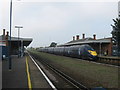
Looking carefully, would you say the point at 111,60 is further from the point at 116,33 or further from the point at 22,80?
the point at 22,80

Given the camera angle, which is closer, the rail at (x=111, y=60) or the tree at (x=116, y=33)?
the rail at (x=111, y=60)

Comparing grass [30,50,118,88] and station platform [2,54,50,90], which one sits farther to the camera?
grass [30,50,118,88]

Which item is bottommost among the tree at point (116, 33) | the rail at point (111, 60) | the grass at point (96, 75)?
the grass at point (96, 75)

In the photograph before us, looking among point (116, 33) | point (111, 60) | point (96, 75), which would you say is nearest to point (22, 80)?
point (96, 75)

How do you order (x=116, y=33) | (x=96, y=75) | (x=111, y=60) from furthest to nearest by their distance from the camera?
1. (x=116, y=33)
2. (x=111, y=60)
3. (x=96, y=75)

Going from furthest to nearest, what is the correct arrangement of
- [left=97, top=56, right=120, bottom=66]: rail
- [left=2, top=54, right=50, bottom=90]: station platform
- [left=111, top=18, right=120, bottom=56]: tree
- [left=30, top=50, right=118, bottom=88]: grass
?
[left=111, top=18, right=120, bottom=56]: tree
[left=97, top=56, right=120, bottom=66]: rail
[left=30, top=50, right=118, bottom=88]: grass
[left=2, top=54, right=50, bottom=90]: station platform

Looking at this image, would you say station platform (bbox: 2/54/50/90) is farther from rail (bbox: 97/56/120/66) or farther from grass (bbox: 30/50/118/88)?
rail (bbox: 97/56/120/66)

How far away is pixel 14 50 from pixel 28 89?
166ft

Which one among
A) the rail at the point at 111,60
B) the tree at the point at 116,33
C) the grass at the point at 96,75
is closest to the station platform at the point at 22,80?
the grass at the point at 96,75

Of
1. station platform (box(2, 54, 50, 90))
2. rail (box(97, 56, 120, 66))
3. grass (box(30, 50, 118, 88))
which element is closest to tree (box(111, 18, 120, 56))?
rail (box(97, 56, 120, 66))

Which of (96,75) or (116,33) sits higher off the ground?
(116,33)

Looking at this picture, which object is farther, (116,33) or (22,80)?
(116,33)

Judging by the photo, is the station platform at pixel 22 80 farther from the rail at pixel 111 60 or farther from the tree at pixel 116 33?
the tree at pixel 116 33

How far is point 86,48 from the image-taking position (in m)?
29.5
